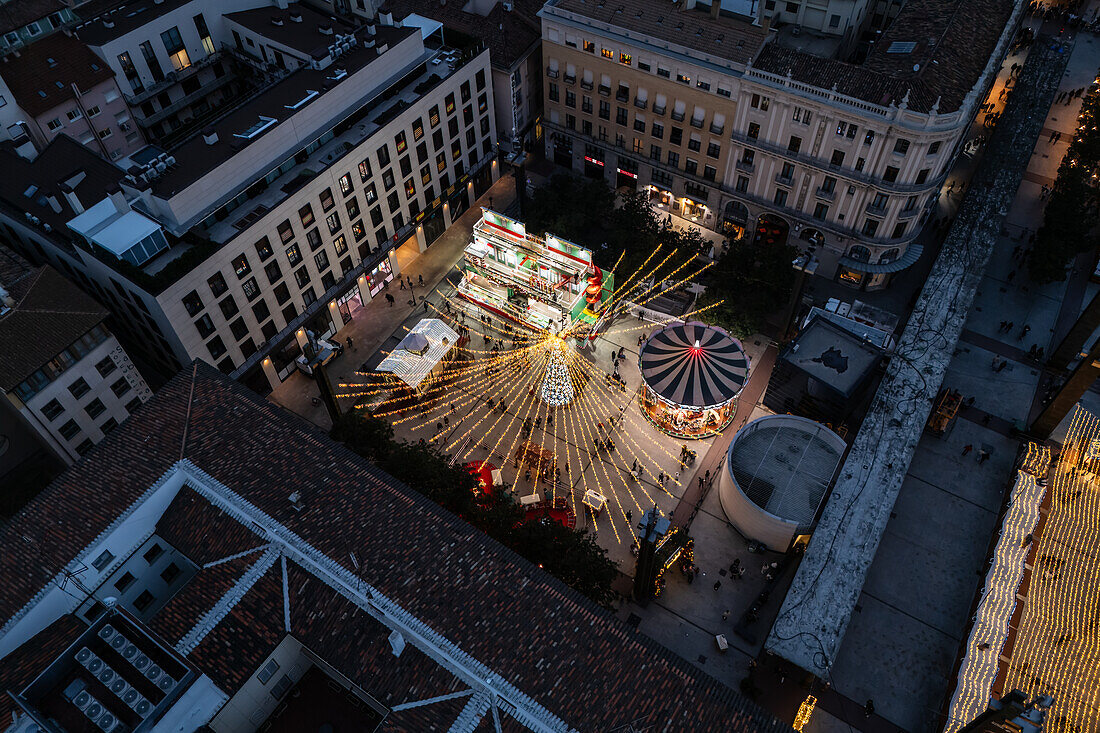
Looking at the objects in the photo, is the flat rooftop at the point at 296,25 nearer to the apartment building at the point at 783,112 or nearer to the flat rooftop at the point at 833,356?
the apartment building at the point at 783,112

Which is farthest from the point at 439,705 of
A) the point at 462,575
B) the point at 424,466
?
the point at 424,466

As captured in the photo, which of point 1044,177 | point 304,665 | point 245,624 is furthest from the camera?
point 1044,177

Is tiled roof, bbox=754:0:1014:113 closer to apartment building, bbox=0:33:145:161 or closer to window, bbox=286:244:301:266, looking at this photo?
window, bbox=286:244:301:266

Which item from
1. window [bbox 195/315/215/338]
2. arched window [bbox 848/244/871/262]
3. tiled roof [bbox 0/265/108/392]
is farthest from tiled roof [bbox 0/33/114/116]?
arched window [bbox 848/244/871/262]

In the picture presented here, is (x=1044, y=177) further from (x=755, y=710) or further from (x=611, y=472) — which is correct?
(x=755, y=710)

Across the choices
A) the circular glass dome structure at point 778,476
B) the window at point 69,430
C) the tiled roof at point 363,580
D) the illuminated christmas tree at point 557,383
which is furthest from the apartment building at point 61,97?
the circular glass dome structure at point 778,476
